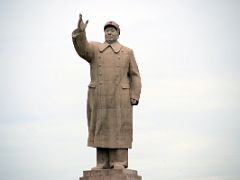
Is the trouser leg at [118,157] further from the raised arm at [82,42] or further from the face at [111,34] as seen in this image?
the face at [111,34]

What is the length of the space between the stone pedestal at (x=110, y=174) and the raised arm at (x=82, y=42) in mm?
→ 3396

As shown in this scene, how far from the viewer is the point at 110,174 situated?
23.5 m

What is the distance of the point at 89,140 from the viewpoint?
2425cm

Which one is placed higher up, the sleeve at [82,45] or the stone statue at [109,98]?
the sleeve at [82,45]

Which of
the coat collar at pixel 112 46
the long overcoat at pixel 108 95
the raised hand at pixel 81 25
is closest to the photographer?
the raised hand at pixel 81 25

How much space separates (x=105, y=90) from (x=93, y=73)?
0.66 metres

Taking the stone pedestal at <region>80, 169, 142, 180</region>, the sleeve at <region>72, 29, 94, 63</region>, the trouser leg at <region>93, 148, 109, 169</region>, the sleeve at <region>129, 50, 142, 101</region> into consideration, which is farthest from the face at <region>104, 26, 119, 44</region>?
the stone pedestal at <region>80, 169, 142, 180</region>

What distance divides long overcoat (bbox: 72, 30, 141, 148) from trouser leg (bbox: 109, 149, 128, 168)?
19cm

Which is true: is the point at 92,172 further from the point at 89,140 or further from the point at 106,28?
the point at 106,28

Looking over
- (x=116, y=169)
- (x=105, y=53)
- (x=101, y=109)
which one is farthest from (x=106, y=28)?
(x=116, y=169)

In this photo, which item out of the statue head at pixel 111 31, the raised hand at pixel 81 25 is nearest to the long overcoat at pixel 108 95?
the statue head at pixel 111 31

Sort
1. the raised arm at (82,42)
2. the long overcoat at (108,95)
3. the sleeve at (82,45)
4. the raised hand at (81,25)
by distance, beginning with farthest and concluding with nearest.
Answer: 1. the long overcoat at (108,95)
2. the sleeve at (82,45)
3. the raised arm at (82,42)
4. the raised hand at (81,25)

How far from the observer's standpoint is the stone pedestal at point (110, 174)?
23.4 meters

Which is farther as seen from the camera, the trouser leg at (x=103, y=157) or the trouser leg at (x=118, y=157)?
the trouser leg at (x=103, y=157)
